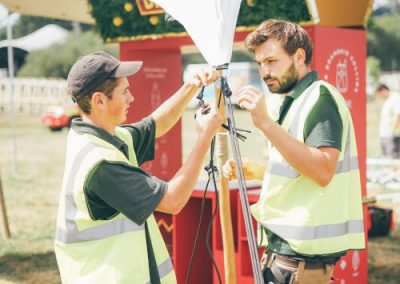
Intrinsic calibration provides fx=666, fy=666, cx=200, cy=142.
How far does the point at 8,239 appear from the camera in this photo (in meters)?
7.41

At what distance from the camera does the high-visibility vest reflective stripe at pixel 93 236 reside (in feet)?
7.86

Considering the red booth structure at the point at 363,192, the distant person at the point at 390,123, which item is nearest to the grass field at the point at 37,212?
the red booth structure at the point at 363,192

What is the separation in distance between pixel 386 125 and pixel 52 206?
552cm

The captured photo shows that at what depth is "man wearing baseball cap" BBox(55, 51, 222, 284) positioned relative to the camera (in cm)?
234

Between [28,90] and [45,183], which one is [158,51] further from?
[28,90]

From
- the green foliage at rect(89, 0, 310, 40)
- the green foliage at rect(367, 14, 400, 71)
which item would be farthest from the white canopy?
the green foliage at rect(367, 14, 400, 71)

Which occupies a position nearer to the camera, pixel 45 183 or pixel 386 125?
pixel 386 125

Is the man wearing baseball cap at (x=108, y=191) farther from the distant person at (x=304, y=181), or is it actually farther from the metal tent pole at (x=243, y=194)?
the distant person at (x=304, y=181)

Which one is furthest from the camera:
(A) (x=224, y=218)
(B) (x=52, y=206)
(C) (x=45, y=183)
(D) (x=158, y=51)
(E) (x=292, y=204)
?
(C) (x=45, y=183)

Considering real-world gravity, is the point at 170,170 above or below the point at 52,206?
above

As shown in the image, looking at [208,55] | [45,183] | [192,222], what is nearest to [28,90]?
[45,183]

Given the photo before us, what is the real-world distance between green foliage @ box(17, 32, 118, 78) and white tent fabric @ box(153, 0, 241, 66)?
91.8 ft

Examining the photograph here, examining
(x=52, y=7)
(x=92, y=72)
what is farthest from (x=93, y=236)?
(x=52, y=7)

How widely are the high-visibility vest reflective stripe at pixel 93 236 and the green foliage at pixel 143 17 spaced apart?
2732 millimetres
